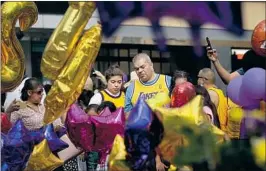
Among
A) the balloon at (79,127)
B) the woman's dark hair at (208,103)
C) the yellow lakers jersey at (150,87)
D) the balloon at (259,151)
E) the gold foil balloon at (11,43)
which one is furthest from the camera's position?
the yellow lakers jersey at (150,87)

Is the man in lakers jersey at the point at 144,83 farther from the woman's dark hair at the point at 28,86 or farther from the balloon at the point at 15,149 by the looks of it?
the balloon at the point at 15,149

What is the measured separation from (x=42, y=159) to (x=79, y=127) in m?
0.22

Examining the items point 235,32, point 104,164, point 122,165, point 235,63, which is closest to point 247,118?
point 122,165

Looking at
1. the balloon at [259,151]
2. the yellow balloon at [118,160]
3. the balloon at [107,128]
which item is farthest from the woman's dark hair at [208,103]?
the balloon at [259,151]

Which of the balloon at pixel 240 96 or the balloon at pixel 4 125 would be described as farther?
the balloon at pixel 4 125

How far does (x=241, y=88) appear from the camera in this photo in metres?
2.75

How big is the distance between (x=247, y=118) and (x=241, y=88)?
0.29 m

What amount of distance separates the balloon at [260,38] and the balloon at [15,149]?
43.2 inches

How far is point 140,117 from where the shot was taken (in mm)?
2521

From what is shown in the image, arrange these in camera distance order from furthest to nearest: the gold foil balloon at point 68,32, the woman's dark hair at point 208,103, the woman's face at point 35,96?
Answer: the woman's face at point 35,96 < the woman's dark hair at point 208,103 < the gold foil balloon at point 68,32

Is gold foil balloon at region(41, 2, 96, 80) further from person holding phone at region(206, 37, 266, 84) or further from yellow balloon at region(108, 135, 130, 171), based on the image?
person holding phone at region(206, 37, 266, 84)

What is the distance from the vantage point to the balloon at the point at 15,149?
300cm

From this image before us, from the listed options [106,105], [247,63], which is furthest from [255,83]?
[106,105]

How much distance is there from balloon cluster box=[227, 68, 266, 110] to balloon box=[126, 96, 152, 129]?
399 millimetres
